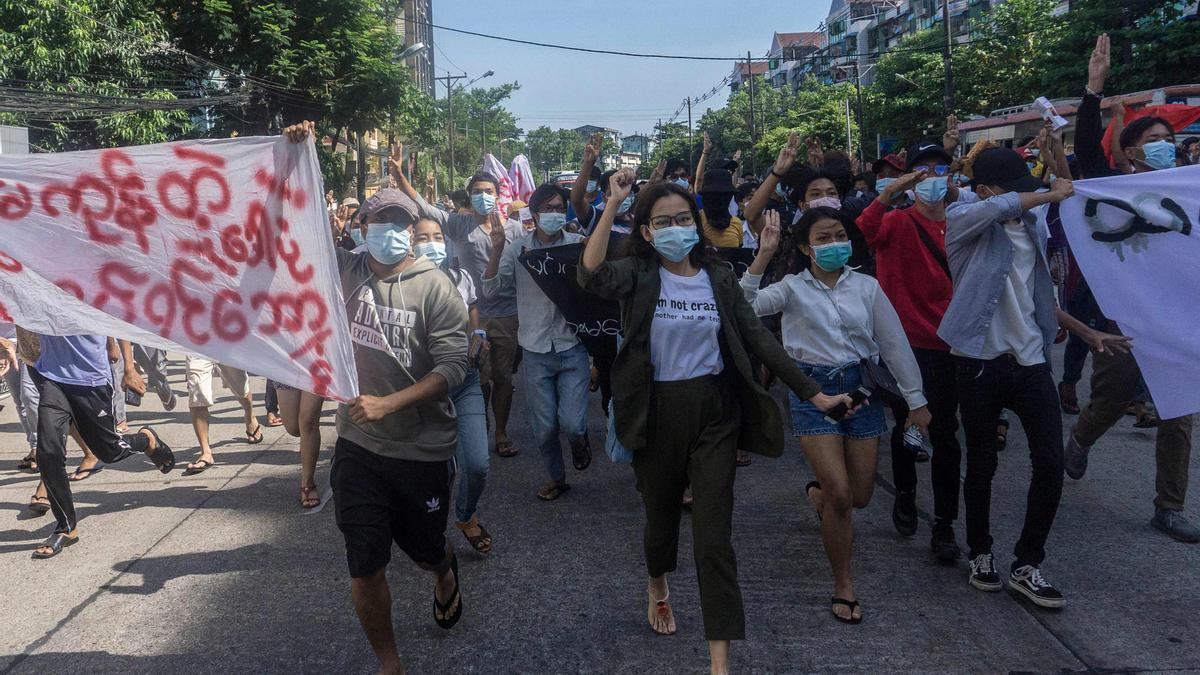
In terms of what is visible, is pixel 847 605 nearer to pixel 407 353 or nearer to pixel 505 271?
pixel 407 353

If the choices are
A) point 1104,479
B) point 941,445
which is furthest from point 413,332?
point 1104,479

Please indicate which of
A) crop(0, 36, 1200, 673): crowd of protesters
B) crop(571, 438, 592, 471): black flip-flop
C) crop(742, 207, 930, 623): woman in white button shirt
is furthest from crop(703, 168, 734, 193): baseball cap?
crop(742, 207, 930, 623): woman in white button shirt

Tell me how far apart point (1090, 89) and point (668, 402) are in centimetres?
241

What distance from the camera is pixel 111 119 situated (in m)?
17.9

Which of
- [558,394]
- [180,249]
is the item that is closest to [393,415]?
[180,249]

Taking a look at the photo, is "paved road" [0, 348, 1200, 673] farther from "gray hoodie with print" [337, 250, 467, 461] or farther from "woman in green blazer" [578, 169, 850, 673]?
"gray hoodie with print" [337, 250, 467, 461]

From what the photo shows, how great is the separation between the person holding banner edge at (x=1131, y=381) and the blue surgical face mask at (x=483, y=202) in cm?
368

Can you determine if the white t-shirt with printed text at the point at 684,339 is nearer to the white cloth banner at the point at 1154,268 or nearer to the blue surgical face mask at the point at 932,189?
the blue surgical face mask at the point at 932,189

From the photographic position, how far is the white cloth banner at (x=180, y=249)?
11.5 ft

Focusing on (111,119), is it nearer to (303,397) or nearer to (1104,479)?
(303,397)

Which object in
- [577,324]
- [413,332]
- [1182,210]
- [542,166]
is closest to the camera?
[413,332]

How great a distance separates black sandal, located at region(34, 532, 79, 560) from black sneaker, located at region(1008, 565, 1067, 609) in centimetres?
457

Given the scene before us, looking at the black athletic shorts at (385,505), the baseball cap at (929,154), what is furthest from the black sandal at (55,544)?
the baseball cap at (929,154)

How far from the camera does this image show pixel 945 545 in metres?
4.63
